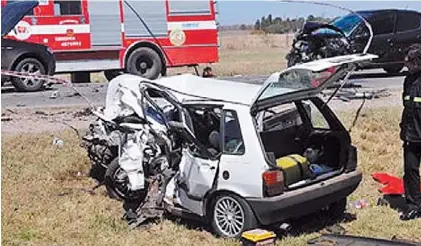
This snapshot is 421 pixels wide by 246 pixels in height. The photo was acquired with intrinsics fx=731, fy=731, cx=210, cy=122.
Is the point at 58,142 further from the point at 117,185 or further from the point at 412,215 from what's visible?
the point at 412,215

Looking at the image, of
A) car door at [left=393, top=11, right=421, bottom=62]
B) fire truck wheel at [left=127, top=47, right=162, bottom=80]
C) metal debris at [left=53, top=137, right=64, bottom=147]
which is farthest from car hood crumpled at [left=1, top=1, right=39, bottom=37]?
car door at [left=393, top=11, right=421, bottom=62]

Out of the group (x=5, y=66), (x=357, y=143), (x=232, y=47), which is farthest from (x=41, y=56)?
(x=232, y=47)

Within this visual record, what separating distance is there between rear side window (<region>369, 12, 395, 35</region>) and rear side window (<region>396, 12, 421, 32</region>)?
23 centimetres

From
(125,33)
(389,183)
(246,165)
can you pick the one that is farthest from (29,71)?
(246,165)

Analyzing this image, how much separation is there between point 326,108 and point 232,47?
3746 centimetres

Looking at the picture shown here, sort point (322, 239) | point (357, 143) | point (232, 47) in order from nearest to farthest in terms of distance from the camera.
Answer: point (322, 239)
point (357, 143)
point (232, 47)

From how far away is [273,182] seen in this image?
717 centimetres

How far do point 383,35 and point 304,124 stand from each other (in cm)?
1241

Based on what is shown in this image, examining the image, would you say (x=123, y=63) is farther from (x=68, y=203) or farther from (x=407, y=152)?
(x=407, y=152)

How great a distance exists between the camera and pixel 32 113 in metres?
14.5

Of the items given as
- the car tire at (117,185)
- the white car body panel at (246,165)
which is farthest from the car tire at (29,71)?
the white car body panel at (246,165)

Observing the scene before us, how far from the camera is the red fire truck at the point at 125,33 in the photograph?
19578 millimetres

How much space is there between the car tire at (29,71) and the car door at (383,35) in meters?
8.67

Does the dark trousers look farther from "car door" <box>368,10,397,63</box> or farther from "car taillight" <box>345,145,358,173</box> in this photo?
"car door" <box>368,10,397,63</box>
